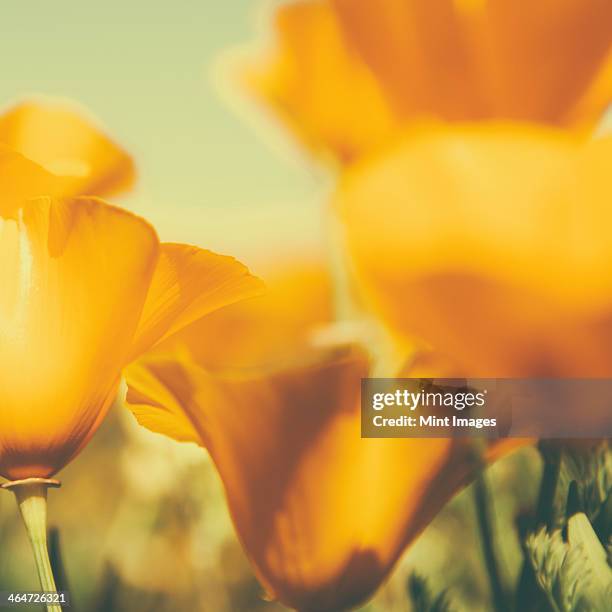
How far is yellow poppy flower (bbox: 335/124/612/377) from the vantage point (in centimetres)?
22

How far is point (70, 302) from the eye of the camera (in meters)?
0.34

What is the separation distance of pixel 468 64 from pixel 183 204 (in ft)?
0.77

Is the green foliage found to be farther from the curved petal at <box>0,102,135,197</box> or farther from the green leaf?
the curved petal at <box>0,102,135,197</box>

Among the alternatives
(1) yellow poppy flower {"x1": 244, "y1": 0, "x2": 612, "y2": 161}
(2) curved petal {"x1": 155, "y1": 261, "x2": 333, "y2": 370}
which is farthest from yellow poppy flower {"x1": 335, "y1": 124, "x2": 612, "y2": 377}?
(2) curved petal {"x1": 155, "y1": 261, "x2": 333, "y2": 370}

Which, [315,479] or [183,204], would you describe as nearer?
[315,479]

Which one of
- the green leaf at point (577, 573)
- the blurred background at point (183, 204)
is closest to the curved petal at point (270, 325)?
the blurred background at point (183, 204)

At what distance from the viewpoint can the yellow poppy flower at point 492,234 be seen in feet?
0.73

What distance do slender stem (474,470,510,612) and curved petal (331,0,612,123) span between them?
0.44 ft

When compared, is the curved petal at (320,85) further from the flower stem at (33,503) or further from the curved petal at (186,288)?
the flower stem at (33,503)

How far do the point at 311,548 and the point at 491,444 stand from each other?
0.07 metres

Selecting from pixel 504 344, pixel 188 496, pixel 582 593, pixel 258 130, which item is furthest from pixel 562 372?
pixel 188 496

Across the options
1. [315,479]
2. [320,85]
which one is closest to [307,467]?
[315,479]

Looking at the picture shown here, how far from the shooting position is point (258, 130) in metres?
0.47

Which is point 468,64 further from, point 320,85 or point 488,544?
point 488,544
